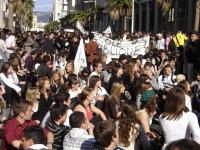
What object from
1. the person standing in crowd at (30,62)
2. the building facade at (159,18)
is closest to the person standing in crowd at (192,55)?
the person standing in crowd at (30,62)

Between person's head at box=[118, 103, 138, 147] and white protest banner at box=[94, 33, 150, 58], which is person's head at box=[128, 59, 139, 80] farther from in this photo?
person's head at box=[118, 103, 138, 147]

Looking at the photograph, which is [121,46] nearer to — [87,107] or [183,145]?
[87,107]

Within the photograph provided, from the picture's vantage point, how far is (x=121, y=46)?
69.6 ft

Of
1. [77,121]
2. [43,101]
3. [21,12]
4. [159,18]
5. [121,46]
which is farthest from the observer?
[21,12]

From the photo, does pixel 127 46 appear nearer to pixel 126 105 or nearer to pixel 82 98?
pixel 82 98

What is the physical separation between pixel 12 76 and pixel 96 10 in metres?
77.6

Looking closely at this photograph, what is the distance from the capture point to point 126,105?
742 cm

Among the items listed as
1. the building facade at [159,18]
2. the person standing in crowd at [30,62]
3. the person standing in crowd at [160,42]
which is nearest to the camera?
the person standing in crowd at [30,62]

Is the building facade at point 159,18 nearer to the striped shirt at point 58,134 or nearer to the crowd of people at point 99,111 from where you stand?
the crowd of people at point 99,111

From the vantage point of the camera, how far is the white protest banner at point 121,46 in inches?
832

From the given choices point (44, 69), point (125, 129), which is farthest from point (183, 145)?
point (44, 69)

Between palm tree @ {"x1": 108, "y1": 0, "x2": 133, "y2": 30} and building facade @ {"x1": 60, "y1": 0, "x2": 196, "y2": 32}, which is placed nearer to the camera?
building facade @ {"x1": 60, "y1": 0, "x2": 196, "y2": 32}

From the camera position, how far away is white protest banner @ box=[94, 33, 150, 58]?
69.4ft

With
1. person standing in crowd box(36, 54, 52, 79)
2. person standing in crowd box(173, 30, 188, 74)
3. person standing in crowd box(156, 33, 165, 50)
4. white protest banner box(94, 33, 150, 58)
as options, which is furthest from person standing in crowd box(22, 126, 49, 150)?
person standing in crowd box(156, 33, 165, 50)
